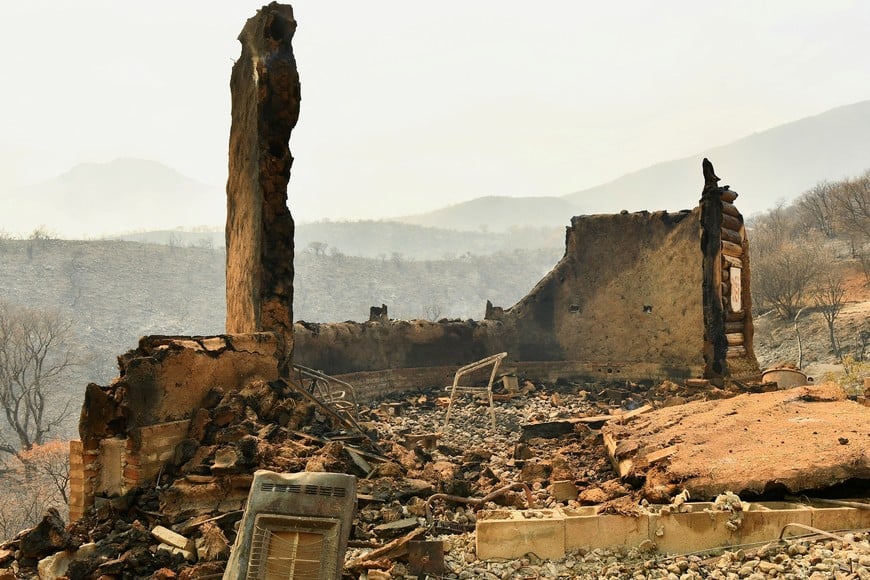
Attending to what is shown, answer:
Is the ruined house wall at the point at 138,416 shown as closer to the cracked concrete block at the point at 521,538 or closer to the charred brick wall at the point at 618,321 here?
the cracked concrete block at the point at 521,538

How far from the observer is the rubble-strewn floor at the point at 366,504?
451 centimetres

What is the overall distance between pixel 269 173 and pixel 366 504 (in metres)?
4.73

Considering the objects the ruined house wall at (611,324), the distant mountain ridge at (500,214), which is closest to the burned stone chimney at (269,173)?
the ruined house wall at (611,324)

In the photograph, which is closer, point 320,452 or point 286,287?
point 320,452

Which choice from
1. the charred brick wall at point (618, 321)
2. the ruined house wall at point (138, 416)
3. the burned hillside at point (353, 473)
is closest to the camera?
the burned hillside at point (353, 473)

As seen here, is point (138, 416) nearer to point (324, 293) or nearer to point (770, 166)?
point (324, 293)

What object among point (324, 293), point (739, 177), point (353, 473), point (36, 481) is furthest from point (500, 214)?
point (353, 473)

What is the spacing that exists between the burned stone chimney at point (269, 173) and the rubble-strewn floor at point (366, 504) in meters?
1.51

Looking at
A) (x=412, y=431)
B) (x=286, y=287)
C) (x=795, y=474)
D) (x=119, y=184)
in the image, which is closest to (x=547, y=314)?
(x=412, y=431)

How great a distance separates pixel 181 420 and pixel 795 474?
5318 mm

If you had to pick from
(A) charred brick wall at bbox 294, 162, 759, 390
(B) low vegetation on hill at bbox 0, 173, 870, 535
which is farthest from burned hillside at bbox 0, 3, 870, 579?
(B) low vegetation on hill at bbox 0, 173, 870, 535

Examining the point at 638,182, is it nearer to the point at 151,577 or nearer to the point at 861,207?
the point at 861,207

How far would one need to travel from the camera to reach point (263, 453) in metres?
5.88

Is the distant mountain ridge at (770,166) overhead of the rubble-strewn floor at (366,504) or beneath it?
overhead
